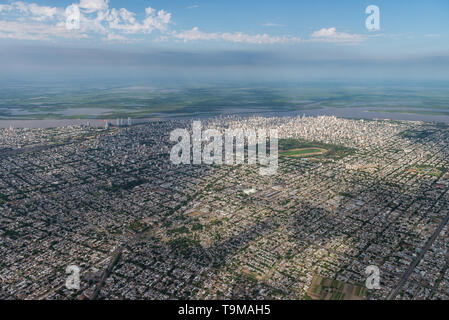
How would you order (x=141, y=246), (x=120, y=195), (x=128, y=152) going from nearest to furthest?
(x=141, y=246) < (x=120, y=195) < (x=128, y=152)

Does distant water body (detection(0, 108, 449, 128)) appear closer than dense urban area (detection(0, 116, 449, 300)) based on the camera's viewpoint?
No

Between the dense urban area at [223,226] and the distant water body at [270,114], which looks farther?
the distant water body at [270,114]

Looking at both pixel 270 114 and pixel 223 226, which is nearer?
pixel 223 226

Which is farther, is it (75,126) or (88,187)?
(75,126)

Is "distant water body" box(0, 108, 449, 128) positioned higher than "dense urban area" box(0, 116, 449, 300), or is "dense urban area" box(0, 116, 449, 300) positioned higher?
"distant water body" box(0, 108, 449, 128)

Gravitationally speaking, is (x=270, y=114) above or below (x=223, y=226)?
above

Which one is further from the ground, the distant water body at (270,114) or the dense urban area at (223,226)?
the distant water body at (270,114)

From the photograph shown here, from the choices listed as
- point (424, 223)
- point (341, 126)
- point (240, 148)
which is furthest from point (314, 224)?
point (341, 126)

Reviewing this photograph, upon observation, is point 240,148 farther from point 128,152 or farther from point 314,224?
point 314,224
